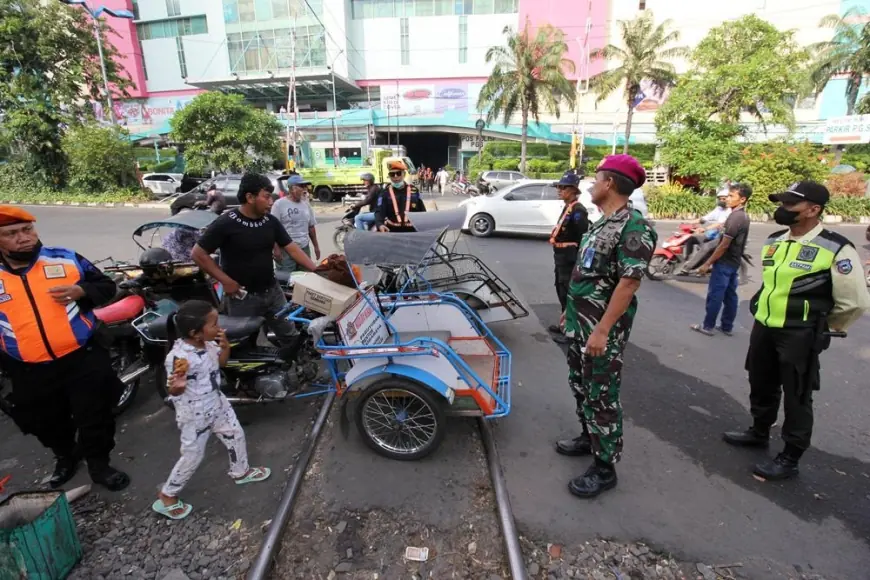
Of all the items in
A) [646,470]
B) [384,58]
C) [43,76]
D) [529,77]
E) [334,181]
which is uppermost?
[384,58]

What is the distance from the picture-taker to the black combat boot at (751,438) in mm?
3240

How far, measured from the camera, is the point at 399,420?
10.3 ft

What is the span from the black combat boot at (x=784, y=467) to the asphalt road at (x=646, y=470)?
0.06 metres

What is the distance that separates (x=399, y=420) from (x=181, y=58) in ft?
182

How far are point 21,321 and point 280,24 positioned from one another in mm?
48163

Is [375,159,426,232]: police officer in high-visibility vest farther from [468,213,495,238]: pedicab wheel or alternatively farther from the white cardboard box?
[468,213,495,238]: pedicab wheel

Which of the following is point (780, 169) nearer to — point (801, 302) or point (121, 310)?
point (801, 302)

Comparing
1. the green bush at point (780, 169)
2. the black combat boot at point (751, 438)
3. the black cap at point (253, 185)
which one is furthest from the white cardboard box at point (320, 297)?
the green bush at point (780, 169)

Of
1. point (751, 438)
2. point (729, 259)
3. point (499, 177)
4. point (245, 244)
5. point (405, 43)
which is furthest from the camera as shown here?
point (405, 43)

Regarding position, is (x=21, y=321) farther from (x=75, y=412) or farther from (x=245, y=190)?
(x=245, y=190)

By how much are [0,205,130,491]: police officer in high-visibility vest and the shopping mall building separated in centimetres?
3464

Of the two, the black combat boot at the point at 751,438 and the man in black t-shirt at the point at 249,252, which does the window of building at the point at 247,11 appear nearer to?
the man in black t-shirt at the point at 249,252

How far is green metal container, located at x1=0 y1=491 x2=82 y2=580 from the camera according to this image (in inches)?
78.8

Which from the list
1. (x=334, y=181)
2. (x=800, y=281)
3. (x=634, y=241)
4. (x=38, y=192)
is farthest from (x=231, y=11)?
(x=800, y=281)
